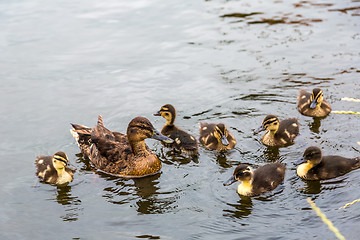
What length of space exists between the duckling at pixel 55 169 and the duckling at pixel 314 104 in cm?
321

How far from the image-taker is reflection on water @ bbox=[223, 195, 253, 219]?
203 inches

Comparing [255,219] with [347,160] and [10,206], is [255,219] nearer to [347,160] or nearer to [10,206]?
[347,160]

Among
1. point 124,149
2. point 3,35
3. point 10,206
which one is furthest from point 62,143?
point 3,35

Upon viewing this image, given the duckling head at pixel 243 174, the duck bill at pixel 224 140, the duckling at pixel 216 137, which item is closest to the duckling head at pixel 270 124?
the duckling at pixel 216 137

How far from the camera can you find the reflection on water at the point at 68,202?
17.5ft

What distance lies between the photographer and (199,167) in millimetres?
6176

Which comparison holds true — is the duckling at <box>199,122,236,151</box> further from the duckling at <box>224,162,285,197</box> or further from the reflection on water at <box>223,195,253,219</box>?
the reflection on water at <box>223,195,253,219</box>

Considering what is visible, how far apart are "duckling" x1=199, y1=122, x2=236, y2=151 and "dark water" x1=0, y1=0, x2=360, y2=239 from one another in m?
0.16

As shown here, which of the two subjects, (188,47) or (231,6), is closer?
(188,47)

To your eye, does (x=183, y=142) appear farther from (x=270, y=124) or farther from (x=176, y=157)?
(x=270, y=124)

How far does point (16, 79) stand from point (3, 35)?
2.08 metres

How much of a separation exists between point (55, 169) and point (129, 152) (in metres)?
0.87

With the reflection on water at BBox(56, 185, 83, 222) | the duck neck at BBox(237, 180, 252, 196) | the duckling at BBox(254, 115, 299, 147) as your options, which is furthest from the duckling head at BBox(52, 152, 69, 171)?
the duckling at BBox(254, 115, 299, 147)

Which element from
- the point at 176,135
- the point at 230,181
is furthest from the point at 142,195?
the point at 176,135
